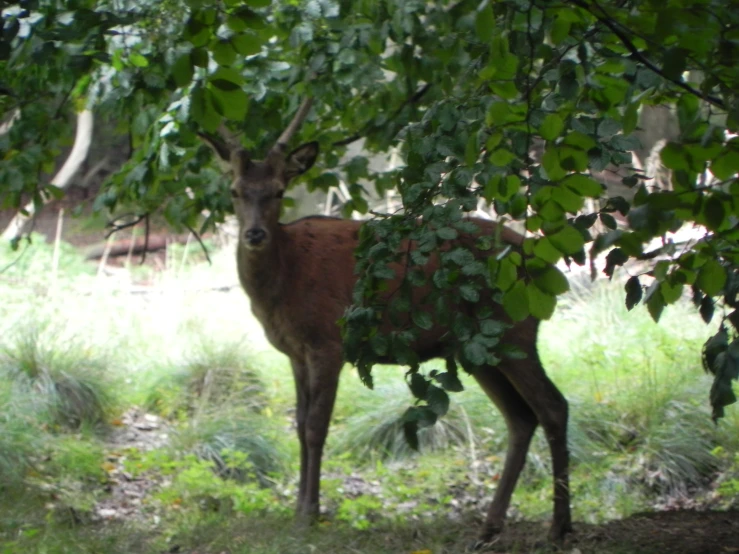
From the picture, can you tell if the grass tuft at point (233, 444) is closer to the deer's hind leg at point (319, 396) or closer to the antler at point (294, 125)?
the deer's hind leg at point (319, 396)

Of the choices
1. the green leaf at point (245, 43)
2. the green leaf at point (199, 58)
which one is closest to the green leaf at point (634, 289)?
the green leaf at point (245, 43)

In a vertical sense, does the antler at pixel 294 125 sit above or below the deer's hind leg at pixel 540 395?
above

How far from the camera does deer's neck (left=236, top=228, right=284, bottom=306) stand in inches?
257

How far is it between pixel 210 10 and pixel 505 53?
82cm

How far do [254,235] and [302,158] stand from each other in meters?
0.58

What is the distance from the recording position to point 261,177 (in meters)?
6.51

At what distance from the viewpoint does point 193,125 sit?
17.6 ft

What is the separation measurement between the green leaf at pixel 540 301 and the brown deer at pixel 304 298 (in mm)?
3553

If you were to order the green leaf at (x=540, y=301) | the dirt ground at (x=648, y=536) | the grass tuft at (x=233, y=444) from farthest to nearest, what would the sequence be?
the grass tuft at (x=233, y=444)
the dirt ground at (x=648, y=536)
the green leaf at (x=540, y=301)

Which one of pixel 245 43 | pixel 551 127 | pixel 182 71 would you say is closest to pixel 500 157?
pixel 551 127

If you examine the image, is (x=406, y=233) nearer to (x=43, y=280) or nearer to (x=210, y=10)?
(x=210, y=10)

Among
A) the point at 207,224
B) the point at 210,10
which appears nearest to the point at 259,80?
the point at 207,224

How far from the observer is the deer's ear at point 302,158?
6.43m

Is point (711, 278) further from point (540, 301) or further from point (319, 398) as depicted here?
point (319, 398)
